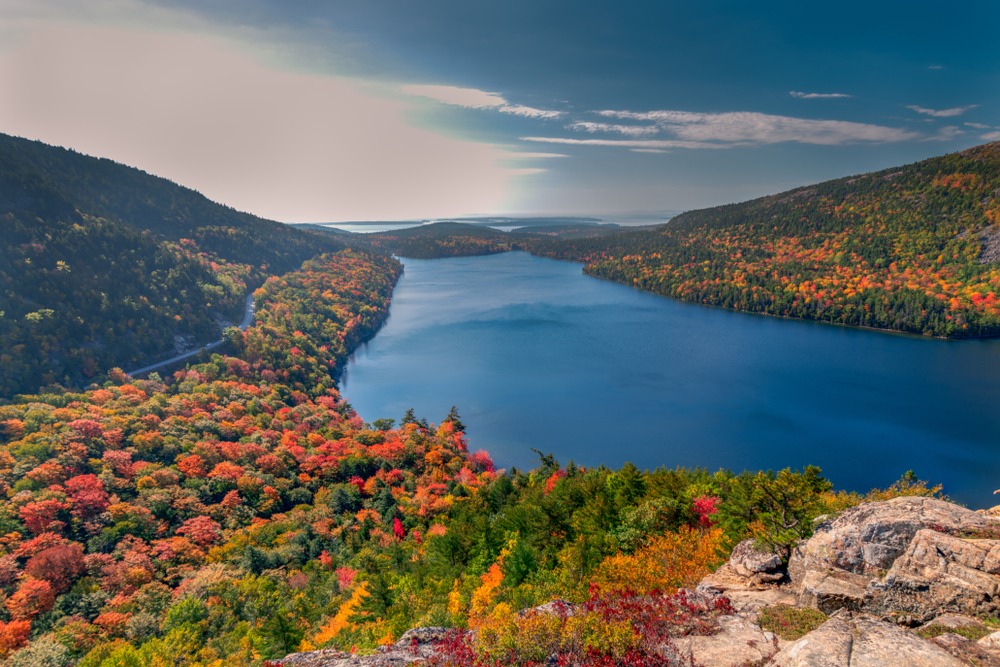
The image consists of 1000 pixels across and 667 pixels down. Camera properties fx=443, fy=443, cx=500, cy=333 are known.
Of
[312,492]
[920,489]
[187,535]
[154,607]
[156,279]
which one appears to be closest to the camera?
[920,489]

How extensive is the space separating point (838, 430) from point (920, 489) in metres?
56.3

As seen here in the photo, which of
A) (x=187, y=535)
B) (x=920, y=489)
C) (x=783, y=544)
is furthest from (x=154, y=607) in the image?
(x=920, y=489)

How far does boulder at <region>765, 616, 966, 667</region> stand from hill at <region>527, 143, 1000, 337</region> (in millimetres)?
142013

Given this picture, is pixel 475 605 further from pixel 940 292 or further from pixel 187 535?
pixel 940 292

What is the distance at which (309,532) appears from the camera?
49281mm

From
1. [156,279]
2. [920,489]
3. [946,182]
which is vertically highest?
[946,182]

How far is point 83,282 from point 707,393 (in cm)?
12799

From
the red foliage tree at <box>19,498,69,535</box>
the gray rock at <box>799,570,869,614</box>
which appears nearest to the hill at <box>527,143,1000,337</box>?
the gray rock at <box>799,570,869,614</box>

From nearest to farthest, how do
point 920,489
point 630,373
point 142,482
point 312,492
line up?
1. point 920,489
2. point 142,482
3. point 312,492
4. point 630,373

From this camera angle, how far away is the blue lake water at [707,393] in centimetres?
6556

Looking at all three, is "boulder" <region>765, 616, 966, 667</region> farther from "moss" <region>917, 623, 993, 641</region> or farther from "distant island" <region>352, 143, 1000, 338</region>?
"distant island" <region>352, 143, 1000, 338</region>

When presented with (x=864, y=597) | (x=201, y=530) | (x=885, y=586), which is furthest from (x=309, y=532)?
(x=885, y=586)

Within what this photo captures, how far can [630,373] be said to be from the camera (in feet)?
327

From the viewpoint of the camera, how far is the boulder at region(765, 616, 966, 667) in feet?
31.5
